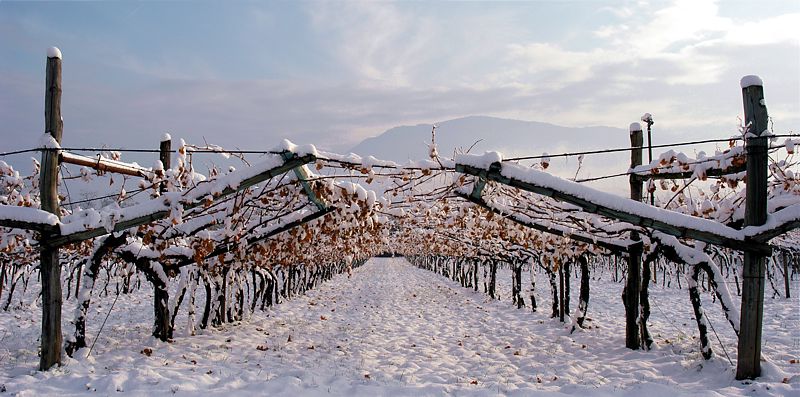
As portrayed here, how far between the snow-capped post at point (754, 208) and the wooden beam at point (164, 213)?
5.48m

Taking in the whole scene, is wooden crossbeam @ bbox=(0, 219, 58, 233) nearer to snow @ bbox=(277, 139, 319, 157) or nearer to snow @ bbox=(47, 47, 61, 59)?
snow @ bbox=(47, 47, 61, 59)

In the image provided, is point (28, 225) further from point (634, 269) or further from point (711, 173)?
point (634, 269)

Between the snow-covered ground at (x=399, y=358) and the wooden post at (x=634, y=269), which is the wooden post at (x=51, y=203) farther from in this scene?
the wooden post at (x=634, y=269)

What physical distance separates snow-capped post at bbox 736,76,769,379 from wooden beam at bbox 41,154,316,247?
216 inches

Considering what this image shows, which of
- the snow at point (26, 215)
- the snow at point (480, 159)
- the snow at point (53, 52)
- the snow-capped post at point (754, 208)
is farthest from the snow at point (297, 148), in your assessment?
the snow-capped post at point (754, 208)

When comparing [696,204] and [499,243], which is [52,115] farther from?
[499,243]

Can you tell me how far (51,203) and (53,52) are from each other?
85.7 inches

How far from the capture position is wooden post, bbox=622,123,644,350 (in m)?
8.65

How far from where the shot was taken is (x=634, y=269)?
891 cm

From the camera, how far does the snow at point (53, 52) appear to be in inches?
272

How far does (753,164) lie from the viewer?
19.6ft

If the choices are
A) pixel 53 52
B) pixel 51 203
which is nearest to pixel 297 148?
pixel 51 203

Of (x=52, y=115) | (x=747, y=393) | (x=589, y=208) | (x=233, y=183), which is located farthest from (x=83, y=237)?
(x=747, y=393)

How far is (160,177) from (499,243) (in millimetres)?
11668
